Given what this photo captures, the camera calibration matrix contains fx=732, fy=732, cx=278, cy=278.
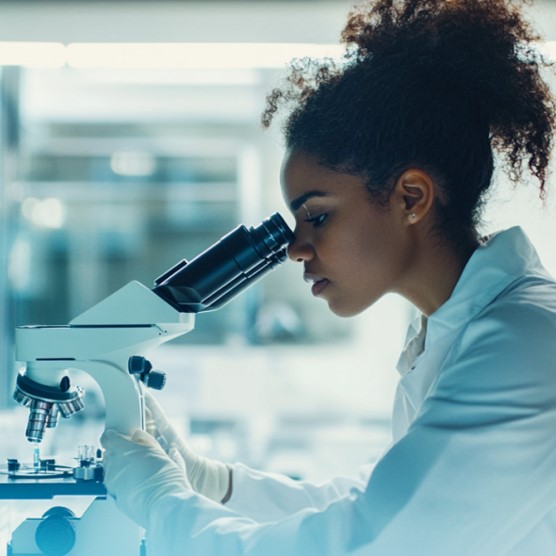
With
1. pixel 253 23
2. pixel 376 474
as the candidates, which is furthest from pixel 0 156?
pixel 376 474

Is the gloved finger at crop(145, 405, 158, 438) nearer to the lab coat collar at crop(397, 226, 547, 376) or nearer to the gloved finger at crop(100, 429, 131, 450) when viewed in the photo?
the gloved finger at crop(100, 429, 131, 450)

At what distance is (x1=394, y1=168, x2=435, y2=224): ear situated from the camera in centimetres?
115

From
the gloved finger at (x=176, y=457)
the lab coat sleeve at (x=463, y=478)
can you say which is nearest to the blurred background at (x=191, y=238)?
the gloved finger at (x=176, y=457)

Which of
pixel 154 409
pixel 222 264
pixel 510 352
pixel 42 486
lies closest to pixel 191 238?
pixel 154 409

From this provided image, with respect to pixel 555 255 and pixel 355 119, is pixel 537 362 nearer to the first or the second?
pixel 355 119

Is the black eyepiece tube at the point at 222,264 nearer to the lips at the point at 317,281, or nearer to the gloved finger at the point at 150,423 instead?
the lips at the point at 317,281

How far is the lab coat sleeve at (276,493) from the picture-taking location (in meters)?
1.46

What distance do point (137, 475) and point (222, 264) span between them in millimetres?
356

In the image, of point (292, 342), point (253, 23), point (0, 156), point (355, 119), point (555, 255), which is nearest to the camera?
point (355, 119)

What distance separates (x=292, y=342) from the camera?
496cm

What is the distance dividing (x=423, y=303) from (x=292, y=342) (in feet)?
12.1

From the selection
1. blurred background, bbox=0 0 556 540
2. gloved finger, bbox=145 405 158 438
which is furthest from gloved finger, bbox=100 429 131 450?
blurred background, bbox=0 0 556 540

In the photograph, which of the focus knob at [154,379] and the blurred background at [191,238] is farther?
the blurred background at [191,238]

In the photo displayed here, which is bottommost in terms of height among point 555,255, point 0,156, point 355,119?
point 555,255
